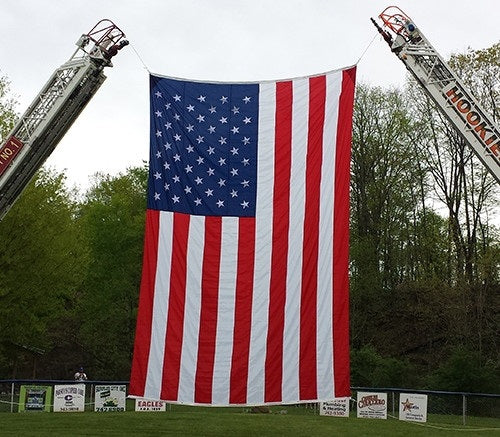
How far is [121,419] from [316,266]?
1033cm

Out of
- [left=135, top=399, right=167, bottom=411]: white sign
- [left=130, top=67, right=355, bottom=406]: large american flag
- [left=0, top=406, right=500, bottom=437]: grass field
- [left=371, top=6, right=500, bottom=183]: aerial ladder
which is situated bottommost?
[left=0, top=406, right=500, bottom=437]: grass field

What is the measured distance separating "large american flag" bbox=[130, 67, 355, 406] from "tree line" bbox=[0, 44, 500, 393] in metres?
20.6

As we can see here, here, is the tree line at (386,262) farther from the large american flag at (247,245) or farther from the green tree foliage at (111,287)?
the large american flag at (247,245)

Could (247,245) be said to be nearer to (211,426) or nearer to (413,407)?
(211,426)

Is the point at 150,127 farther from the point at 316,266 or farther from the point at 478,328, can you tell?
the point at 478,328

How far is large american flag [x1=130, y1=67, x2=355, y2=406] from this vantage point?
1308cm

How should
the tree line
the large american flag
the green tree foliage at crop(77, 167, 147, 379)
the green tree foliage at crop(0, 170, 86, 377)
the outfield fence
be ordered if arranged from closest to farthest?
1. the large american flag
2. the outfield fence
3. the green tree foliage at crop(0, 170, 86, 377)
4. the tree line
5. the green tree foliage at crop(77, 167, 147, 379)

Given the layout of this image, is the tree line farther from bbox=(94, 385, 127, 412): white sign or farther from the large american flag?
the large american flag

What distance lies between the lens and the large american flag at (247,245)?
42.9 ft

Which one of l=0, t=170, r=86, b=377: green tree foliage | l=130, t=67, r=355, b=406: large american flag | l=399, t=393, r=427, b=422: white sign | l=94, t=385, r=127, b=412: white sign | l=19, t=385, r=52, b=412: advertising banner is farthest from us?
l=0, t=170, r=86, b=377: green tree foliage

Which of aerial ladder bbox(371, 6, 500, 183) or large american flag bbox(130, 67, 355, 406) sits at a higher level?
aerial ladder bbox(371, 6, 500, 183)

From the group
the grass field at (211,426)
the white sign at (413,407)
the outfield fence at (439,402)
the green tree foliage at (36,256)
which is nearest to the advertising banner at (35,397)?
the outfield fence at (439,402)

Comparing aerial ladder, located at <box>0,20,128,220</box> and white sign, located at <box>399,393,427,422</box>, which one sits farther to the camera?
white sign, located at <box>399,393,427,422</box>

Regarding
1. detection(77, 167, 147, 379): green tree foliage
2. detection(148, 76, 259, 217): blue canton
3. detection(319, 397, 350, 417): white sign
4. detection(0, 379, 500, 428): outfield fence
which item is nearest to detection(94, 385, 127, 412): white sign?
detection(0, 379, 500, 428): outfield fence
